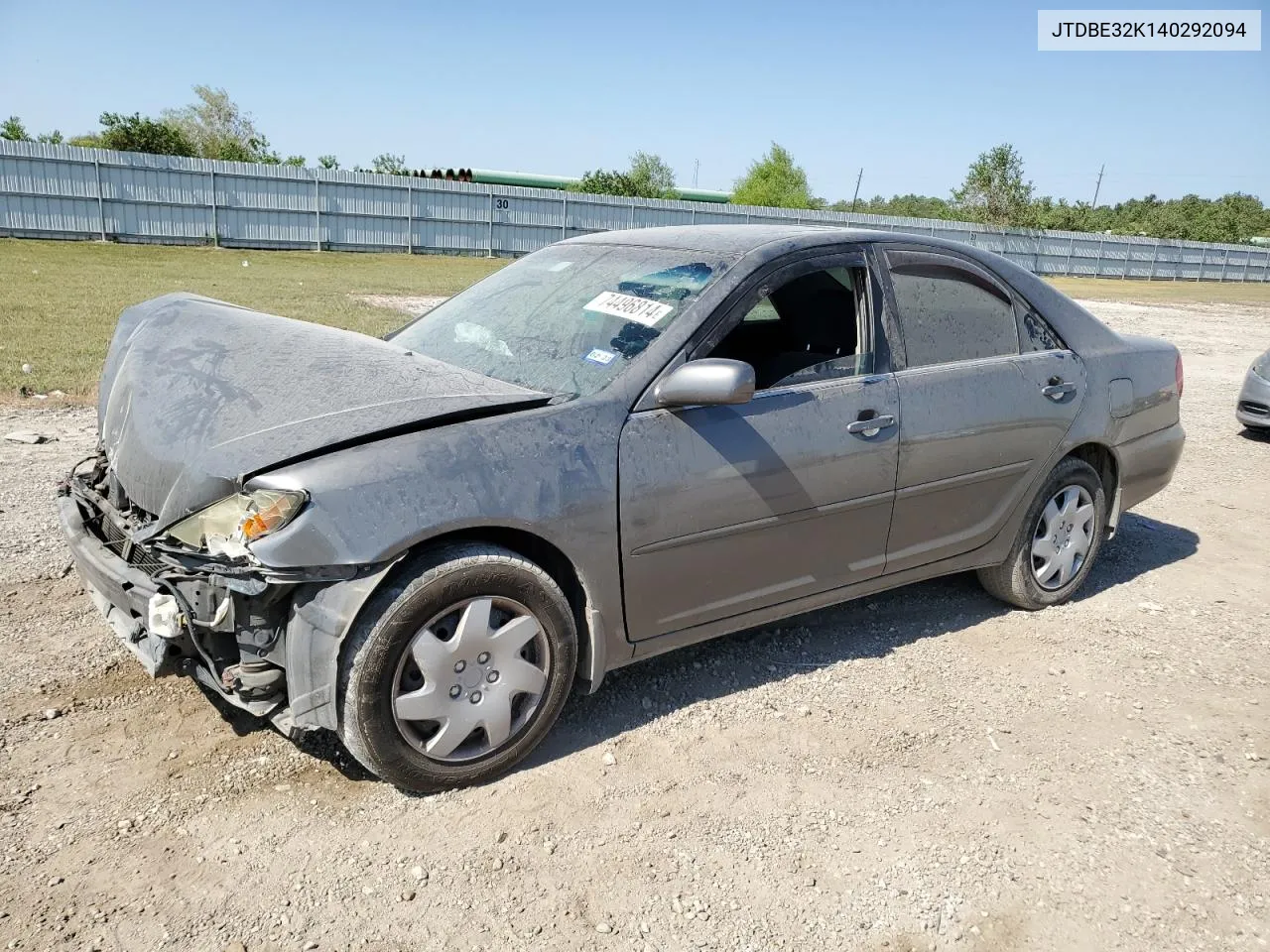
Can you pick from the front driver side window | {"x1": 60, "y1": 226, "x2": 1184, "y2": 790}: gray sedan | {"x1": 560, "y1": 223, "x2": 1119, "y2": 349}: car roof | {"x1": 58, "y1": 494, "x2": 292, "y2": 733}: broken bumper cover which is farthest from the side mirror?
{"x1": 58, "y1": 494, "x2": 292, "y2": 733}: broken bumper cover

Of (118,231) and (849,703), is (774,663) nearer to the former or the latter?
(849,703)

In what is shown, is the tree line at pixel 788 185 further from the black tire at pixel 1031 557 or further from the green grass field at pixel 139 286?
the black tire at pixel 1031 557

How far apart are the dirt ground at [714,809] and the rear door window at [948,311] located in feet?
4.23

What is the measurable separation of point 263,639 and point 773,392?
75.4 inches

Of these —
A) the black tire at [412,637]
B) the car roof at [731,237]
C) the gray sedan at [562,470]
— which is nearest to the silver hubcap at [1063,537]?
the gray sedan at [562,470]

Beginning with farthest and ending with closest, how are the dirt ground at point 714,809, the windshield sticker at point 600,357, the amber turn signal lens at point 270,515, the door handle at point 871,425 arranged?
the door handle at point 871,425 < the windshield sticker at point 600,357 < the amber turn signal lens at point 270,515 < the dirt ground at point 714,809

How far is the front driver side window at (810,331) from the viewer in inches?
150

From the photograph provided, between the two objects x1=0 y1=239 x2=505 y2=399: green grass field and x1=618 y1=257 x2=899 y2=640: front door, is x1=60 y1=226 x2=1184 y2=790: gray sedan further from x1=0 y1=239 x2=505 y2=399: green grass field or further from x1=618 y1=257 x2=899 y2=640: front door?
x1=0 y1=239 x2=505 y2=399: green grass field

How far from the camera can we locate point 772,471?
3537mm

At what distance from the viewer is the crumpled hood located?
289 cm

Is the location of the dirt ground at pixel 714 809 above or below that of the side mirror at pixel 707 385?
below

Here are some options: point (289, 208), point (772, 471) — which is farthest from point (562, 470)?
point (289, 208)

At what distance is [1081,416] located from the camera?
461 centimetres

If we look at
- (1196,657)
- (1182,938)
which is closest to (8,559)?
(1182,938)
